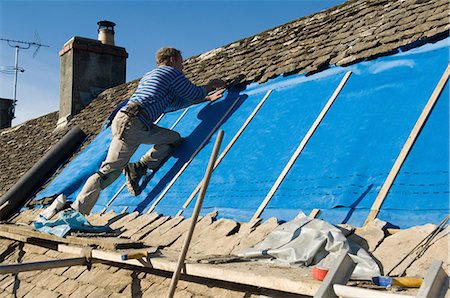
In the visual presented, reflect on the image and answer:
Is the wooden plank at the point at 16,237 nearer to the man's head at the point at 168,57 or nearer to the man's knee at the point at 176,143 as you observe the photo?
the man's knee at the point at 176,143

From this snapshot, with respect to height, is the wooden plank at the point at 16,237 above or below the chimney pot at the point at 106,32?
below

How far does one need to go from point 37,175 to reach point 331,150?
569cm

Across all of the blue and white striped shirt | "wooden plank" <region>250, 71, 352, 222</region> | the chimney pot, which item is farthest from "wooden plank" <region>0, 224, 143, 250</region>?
the chimney pot

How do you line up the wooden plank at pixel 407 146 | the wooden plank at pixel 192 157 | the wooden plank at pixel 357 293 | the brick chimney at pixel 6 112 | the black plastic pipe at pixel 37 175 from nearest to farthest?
the wooden plank at pixel 357 293, the wooden plank at pixel 407 146, the wooden plank at pixel 192 157, the black plastic pipe at pixel 37 175, the brick chimney at pixel 6 112

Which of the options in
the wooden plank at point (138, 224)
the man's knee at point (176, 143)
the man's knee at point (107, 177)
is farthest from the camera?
the man's knee at point (176, 143)

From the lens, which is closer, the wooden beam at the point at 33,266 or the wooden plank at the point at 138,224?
the wooden beam at the point at 33,266

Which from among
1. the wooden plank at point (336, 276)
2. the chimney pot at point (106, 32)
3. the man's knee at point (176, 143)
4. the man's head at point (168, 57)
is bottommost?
the wooden plank at point (336, 276)

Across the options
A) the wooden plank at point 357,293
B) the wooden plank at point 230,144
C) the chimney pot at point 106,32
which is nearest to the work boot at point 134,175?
the wooden plank at point 230,144

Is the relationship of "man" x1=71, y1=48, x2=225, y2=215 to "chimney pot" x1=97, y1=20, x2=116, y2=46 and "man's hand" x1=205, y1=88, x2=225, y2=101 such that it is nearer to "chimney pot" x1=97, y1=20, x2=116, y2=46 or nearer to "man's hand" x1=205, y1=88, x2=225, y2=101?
"man's hand" x1=205, y1=88, x2=225, y2=101

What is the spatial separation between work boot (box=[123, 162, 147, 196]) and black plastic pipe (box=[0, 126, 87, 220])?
286 centimetres

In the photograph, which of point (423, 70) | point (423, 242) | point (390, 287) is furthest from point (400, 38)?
point (390, 287)

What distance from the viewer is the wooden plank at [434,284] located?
2084 mm

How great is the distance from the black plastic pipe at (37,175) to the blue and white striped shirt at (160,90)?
3.19m

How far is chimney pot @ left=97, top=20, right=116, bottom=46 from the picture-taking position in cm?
1225
